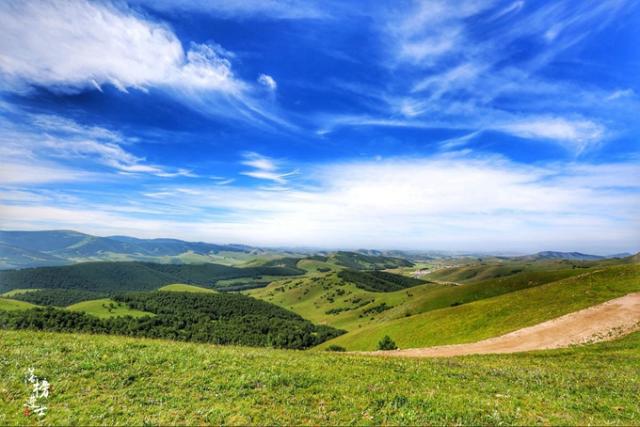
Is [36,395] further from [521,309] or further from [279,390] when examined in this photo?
[521,309]

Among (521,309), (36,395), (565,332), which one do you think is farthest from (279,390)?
(521,309)

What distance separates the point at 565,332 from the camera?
1582 inches

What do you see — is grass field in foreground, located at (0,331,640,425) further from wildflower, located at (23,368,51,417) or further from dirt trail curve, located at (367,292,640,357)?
dirt trail curve, located at (367,292,640,357)

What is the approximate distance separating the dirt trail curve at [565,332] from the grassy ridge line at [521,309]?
9.98 feet

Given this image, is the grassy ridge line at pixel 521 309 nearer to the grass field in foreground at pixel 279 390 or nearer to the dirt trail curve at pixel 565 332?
the dirt trail curve at pixel 565 332

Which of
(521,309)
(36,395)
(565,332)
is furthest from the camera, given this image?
(521,309)

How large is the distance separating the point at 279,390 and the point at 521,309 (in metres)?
54.3

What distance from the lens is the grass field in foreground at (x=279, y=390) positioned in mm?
12555

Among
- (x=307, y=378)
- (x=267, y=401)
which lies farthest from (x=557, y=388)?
(x=267, y=401)

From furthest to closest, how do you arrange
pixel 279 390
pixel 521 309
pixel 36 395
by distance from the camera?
1. pixel 521 309
2. pixel 279 390
3. pixel 36 395

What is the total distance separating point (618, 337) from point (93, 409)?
4747cm

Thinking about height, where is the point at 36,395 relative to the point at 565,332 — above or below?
above

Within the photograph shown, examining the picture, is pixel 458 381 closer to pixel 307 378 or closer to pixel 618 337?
pixel 307 378

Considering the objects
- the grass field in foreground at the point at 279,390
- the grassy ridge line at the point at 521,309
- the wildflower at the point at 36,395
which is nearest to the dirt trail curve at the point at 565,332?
the grassy ridge line at the point at 521,309
